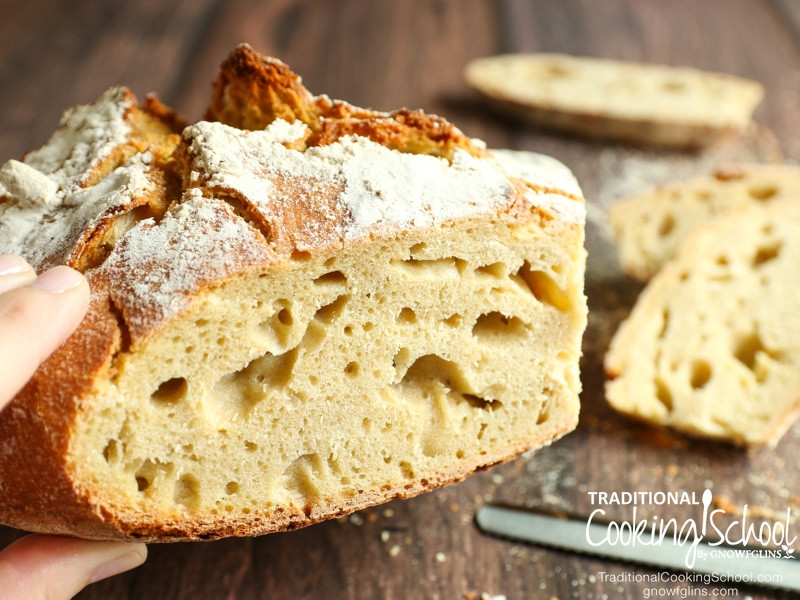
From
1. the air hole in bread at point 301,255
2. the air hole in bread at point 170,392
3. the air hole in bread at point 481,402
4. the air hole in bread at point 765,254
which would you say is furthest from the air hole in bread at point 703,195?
the air hole in bread at point 170,392

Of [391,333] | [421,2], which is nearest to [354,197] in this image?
[391,333]

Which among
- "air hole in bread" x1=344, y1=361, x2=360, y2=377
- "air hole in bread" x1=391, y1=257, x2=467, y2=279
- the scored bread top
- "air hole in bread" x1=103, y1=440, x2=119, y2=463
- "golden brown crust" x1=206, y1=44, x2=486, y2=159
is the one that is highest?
"golden brown crust" x1=206, y1=44, x2=486, y2=159

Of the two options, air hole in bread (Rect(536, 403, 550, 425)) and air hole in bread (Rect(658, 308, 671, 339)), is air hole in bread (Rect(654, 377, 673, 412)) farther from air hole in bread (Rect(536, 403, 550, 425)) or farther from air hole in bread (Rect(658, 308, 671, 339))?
air hole in bread (Rect(536, 403, 550, 425))

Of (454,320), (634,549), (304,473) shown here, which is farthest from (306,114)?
(634,549)

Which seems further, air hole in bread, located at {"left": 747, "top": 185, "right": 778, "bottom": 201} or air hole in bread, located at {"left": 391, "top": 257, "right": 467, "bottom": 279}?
air hole in bread, located at {"left": 747, "top": 185, "right": 778, "bottom": 201}

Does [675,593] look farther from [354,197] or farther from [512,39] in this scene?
[512,39]

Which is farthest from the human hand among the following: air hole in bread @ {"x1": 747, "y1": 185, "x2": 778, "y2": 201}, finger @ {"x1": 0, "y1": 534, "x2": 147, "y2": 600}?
air hole in bread @ {"x1": 747, "y1": 185, "x2": 778, "y2": 201}

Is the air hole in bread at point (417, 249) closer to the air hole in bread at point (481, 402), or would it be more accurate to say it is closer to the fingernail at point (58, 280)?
the air hole in bread at point (481, 402)

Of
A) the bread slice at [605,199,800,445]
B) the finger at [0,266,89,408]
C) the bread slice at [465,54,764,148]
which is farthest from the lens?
the bread slice at [465,54,764,148]

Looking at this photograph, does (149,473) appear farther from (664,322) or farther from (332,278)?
(664,322)
